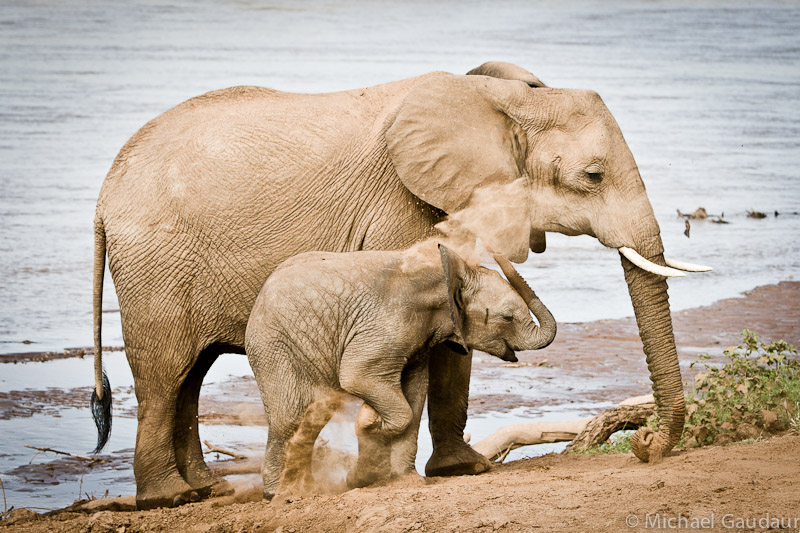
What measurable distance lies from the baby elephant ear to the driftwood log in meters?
2.01

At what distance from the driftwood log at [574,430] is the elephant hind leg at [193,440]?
1.61 m

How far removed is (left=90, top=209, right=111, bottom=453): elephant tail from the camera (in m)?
8.02

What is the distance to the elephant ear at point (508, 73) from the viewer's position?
7578 mm

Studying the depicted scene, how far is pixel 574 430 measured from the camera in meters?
8.87

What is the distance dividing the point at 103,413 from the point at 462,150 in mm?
2799

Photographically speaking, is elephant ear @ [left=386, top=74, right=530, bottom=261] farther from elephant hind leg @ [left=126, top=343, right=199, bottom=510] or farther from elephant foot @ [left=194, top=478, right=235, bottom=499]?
elephant foot @ [left=194, top=478, right=235, bottom=499]

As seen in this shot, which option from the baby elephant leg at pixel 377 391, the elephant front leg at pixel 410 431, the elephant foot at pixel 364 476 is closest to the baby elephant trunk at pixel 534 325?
the elephant front leg at pixel 410 431

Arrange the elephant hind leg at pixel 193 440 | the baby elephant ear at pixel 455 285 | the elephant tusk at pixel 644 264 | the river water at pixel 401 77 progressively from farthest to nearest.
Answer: the river water at pixel 401 77 < the elephant hind leg at pixel 193 440 < the elephant tusk at pixel 644 264 < the baby elephant ear at pixel 455 285

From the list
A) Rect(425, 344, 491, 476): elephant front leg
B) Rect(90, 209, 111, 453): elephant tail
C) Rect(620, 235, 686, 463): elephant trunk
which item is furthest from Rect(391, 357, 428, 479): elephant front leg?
Rect(90, 209, 111, 453): elephant tail

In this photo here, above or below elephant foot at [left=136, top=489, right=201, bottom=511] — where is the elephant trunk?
above

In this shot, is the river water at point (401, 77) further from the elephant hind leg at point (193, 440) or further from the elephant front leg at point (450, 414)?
the elephant front leg at point (450, 414)

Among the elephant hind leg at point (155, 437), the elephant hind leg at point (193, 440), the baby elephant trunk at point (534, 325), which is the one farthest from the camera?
the elephant hind leg at point (193, 440)

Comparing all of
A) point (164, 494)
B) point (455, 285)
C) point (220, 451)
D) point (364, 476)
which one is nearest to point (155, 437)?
point (164, 494)

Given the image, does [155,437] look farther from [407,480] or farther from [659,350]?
[659,350]
